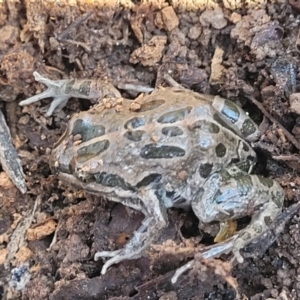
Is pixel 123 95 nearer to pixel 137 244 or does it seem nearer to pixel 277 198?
pixel 137 244

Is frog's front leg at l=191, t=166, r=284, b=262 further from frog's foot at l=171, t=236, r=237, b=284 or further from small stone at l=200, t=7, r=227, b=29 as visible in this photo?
small stone at l=200, t=7, r=227, b=29

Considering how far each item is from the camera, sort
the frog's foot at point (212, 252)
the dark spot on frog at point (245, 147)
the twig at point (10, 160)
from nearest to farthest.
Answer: the frog's foot at point (212, 252)
the dark spot on frog at point (245, 147)
the twig at point (10, 160)

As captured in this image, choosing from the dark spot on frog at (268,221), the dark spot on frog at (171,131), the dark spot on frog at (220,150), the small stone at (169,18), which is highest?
the small stone at (169,18)

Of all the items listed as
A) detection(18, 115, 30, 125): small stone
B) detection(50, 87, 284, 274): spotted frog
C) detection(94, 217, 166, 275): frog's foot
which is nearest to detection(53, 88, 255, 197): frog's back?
detection(50, 87, 284, 274): spotted frog

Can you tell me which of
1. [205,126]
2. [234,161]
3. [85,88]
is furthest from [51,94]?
[234,161]

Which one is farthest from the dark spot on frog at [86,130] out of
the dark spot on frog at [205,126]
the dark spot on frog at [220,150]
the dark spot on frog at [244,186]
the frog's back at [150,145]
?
the dark spot on frog at [244,186]

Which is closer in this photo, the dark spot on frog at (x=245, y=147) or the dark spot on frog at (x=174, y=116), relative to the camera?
the dark spot on frog at (x=174, y=116)

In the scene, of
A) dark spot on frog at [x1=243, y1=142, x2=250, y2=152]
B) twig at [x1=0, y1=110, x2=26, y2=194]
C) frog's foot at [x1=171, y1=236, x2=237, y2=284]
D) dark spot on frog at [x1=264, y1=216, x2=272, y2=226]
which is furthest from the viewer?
twig at [x1=0, y1=110, x2=26, y2=194]

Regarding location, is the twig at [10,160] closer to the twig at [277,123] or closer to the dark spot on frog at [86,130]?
the dark spot on frog at [86,130]
